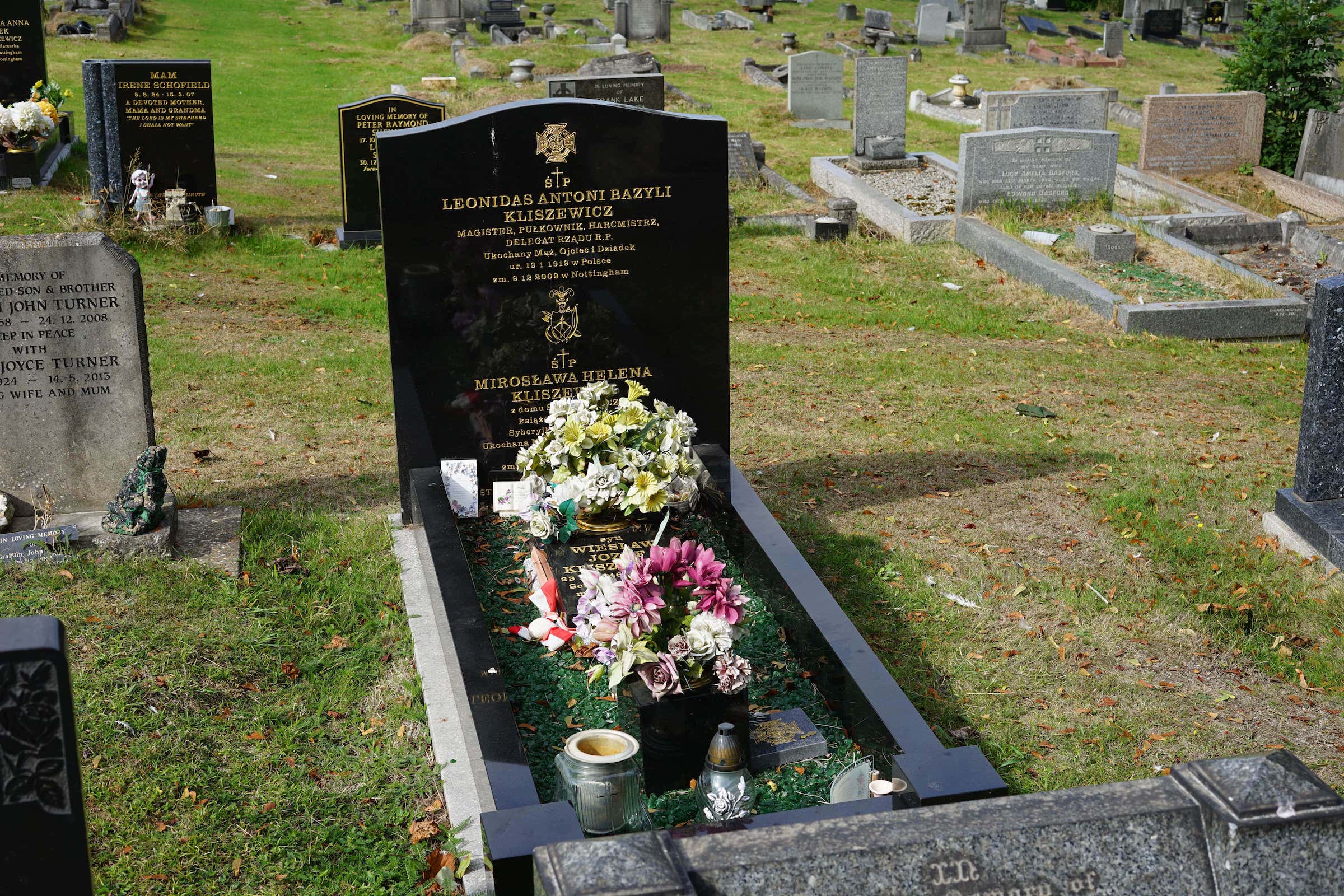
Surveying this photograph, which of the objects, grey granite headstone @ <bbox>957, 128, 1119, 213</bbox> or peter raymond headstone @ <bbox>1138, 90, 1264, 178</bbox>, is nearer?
grey granite headstone @ <bbox>957, 128, 1119, 213</bbox>

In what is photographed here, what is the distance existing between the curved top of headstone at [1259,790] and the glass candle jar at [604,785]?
162 cm

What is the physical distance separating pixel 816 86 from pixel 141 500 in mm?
17897

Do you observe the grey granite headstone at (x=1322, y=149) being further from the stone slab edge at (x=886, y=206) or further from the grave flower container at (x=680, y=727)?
the grave flower container at (x=680, y=727)

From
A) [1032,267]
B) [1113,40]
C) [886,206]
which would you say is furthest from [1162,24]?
[1032,267]

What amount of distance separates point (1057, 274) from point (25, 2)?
12775 mm

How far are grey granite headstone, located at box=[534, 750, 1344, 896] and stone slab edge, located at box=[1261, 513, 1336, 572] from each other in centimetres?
399

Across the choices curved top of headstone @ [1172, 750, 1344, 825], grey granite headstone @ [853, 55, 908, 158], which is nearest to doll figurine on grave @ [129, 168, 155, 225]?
grey granite headstone @ [853, 55, 908, 158]

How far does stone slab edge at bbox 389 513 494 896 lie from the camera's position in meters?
4.25

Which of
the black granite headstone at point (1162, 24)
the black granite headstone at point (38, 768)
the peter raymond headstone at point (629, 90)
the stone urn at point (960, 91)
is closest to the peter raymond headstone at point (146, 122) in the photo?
the peter raymond headstone at point (629, 90)

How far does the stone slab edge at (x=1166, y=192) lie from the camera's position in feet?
47.3

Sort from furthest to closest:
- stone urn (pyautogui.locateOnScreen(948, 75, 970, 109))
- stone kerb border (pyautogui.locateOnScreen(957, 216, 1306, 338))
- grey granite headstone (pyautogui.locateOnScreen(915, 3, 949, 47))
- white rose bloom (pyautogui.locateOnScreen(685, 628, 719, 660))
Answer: grey granite headstone (pyautogui.locateOnScreen(915, 3, 949, 47))
stone urn (pyautogui.locateOnScreen(948, 75, 970, 109))
stone kerb border (pyautogui.locateOnScreen(957, 216, 1306, 338))
white rose bloom (pyautogui.locateOnScreen(685, 628, 719, 660))

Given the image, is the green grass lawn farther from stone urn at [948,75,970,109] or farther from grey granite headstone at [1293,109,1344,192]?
stone urn at [948,75,970,109]

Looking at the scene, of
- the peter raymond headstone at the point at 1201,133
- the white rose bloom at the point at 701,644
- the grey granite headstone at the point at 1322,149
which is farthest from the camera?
the peter raymond headstone at the point at 1201,133

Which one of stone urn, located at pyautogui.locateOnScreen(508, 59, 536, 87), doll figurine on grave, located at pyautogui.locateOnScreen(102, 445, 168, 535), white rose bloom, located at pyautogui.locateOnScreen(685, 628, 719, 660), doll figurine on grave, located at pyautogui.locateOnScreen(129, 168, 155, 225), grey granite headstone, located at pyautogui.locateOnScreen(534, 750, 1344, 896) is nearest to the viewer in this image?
grey granite headstone, located at pyautogui.locateOnScreen(534, 750, 1344, 896)
